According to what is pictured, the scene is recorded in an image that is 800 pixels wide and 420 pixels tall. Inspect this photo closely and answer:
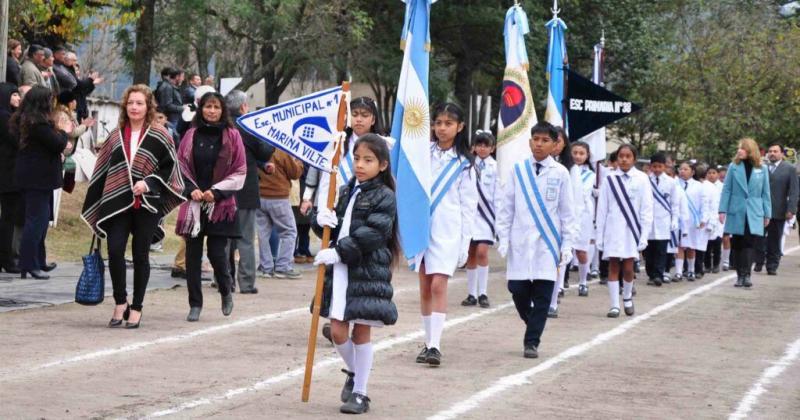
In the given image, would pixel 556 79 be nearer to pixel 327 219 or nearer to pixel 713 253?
pixel 713 253

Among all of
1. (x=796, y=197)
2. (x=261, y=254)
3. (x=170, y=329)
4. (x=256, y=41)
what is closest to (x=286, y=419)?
(x=170, y=329)

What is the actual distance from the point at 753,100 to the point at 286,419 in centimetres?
3795

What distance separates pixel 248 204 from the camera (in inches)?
595

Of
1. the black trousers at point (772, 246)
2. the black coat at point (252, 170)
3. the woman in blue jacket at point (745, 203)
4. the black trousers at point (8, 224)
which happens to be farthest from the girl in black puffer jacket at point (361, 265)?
the black trousers at point (772, 246)

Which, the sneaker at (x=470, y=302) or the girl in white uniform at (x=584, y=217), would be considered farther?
the girl in white uniform at (x=584, y=217)

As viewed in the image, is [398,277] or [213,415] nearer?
[213,415]

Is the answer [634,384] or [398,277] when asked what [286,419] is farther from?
[398,277]

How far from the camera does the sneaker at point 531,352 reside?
11.2 metres

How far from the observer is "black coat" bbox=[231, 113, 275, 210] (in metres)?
15.1

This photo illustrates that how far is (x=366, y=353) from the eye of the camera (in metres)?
8.55

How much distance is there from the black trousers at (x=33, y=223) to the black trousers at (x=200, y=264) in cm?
284

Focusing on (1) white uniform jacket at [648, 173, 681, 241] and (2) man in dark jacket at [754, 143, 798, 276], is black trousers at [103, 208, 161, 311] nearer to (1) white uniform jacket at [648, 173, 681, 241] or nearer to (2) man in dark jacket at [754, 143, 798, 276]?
(1) white uniform jacket at [648, 173, 681, 241]

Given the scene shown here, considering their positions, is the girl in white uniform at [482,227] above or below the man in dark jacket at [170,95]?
below

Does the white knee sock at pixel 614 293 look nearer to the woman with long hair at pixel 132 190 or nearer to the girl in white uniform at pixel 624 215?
the girl in white uniform at pixel 624 215
